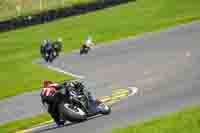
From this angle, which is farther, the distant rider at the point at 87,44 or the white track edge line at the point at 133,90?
the distant rider at the point at 87,44

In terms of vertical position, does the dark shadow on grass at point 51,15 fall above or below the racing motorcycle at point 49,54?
below

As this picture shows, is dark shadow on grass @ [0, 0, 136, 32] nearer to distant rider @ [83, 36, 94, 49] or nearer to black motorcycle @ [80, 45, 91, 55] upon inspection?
distant rider @ [83, 36, 94, 49]

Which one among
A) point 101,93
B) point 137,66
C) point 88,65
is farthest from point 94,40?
point 101,93

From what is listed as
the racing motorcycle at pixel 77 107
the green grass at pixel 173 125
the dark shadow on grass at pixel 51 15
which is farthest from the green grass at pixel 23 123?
the dark shadow on grass at pixel 51 15

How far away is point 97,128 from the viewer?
54.5ft

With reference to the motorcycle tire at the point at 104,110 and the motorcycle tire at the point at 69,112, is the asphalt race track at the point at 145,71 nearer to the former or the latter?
the motorcycle tire at the point at 104,110

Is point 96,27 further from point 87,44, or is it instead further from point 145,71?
point 145,71

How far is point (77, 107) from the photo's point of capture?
17922 mm

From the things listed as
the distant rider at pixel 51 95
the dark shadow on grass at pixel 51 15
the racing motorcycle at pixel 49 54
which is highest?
the distant rider at pixel 51 95

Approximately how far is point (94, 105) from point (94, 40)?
77.6 ft

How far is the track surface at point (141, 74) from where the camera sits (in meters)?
18.6

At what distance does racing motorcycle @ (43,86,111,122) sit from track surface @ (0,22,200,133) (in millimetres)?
254

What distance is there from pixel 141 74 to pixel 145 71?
64 cm

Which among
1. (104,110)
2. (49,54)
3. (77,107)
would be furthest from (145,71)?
(49,54)
